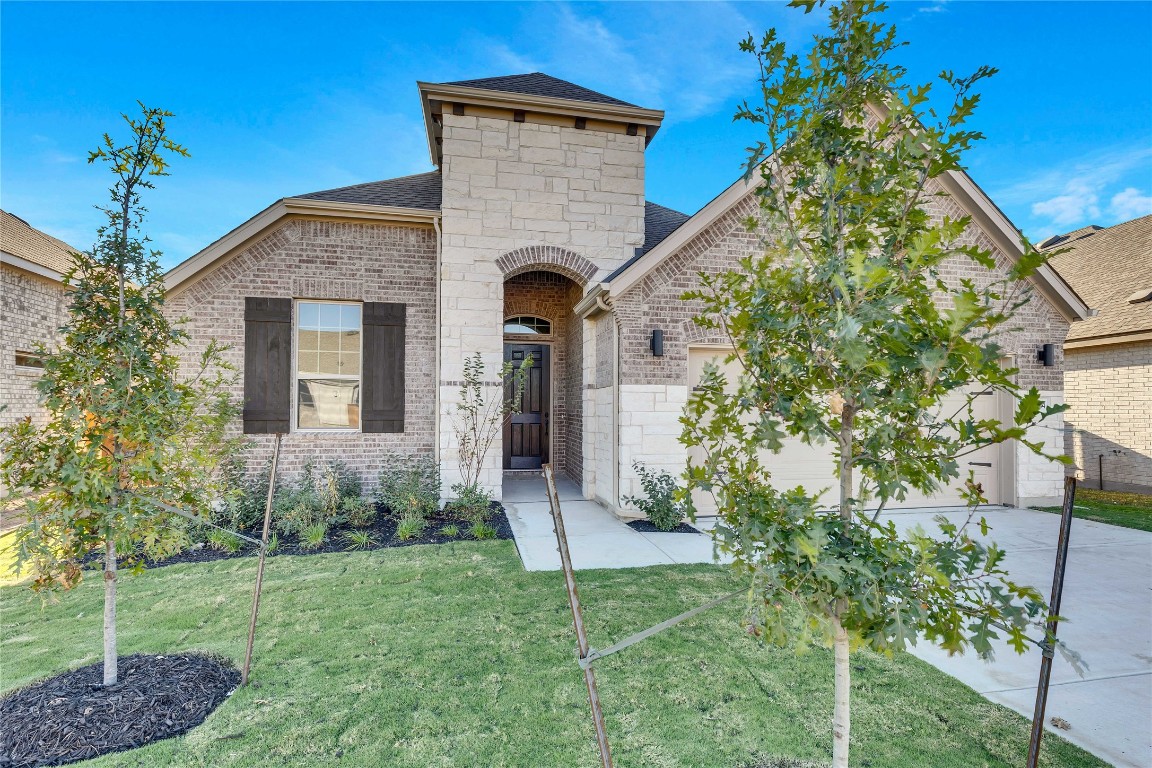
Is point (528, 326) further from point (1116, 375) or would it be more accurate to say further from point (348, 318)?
point (1116, 375)

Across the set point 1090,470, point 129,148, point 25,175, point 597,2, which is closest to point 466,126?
point 597,2

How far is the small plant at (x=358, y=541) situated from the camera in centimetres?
597

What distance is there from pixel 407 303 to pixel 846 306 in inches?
295

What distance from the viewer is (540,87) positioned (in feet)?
28.0

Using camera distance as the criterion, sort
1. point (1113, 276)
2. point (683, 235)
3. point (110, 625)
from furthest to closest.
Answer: point (1113, 276) → point (683, 235) → point (110, 625)

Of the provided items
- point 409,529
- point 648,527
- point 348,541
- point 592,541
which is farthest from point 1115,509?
point 348,541

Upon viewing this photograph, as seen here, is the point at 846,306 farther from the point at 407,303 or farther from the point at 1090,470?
the point at 1090,470

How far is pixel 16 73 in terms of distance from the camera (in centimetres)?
725

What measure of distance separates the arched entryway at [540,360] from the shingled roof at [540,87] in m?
3.15

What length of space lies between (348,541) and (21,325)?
7.00 metres

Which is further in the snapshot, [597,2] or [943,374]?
[597,2]

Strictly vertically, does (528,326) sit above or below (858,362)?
above

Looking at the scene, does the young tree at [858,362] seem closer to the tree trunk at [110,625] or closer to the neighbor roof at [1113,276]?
the tree trunk at [110,625]

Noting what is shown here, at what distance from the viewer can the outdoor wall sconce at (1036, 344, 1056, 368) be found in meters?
7.94
